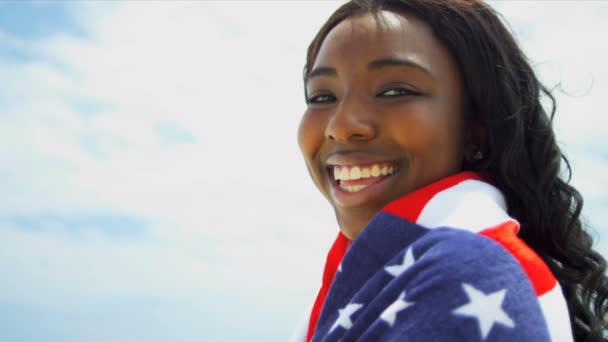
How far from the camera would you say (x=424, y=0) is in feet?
8.77

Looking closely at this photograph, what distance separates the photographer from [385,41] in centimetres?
252

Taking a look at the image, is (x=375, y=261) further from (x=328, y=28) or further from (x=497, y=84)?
(x=328, y=28)

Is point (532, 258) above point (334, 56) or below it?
below

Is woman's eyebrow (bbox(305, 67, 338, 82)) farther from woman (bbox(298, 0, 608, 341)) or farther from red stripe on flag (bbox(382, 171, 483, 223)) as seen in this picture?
red stripe on flag (bbox(382, 171, 483, 223))

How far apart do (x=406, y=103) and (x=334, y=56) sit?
35 centimetres

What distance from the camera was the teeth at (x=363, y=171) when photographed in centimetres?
252

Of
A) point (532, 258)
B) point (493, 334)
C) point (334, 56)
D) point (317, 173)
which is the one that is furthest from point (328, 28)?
point (493, 334)

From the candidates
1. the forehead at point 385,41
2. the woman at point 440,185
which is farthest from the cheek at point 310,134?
the forehead at point 385,41

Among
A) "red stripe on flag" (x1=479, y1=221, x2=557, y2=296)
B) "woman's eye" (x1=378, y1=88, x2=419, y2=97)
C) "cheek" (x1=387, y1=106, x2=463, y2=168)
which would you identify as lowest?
"red stripe on flag" (x1=479, y1=221, x2=557, y2=296)

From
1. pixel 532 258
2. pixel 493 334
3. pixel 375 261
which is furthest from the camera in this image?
pixel 375 261

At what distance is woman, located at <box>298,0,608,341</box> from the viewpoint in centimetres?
190

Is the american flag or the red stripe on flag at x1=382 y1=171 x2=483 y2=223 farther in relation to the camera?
the red stripe on flag at x1=382 y1=171 x2=483 y2=223

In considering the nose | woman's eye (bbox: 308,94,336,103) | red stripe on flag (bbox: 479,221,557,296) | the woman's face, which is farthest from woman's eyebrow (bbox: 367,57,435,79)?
red stripe on flag (bbox: 479,221,557,296)

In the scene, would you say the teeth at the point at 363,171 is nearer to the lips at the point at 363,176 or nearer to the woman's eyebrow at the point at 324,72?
the lips at the point at 363,176
